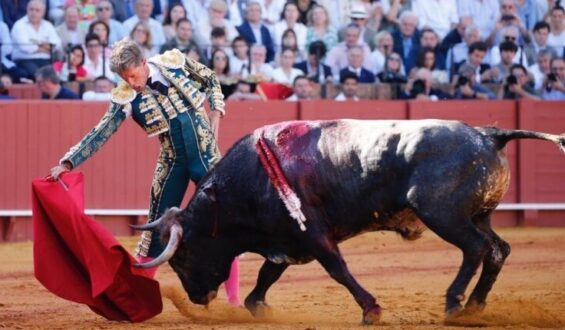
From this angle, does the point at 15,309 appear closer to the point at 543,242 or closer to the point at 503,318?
the point at 503,318

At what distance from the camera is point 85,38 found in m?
11.3

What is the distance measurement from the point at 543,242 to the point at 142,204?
347 cm

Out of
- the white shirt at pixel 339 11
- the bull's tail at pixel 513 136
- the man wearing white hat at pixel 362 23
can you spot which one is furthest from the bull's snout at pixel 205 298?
the white shirt at pixel 339 11

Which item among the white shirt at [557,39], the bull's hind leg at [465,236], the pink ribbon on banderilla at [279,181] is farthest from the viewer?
the white shirt at [557,39]

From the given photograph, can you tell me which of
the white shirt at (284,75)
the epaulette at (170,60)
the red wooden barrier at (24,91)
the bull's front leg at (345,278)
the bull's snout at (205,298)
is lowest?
the bull's snout at (205,298)

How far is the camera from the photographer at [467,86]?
1230cm

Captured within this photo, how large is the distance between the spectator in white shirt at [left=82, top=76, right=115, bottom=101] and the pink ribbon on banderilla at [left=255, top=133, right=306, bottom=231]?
524 centimetres

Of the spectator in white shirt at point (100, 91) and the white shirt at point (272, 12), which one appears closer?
the spectator in white shirt at point (100, 91)

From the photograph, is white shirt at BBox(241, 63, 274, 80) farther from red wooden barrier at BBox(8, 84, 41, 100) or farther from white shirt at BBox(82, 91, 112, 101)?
red wooden barrier at BBox(8, 84, 41, 100)

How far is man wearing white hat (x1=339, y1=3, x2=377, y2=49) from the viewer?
12211 mm

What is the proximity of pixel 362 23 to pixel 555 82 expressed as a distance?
1.97 m

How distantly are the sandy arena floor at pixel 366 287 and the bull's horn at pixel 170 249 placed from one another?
293mm

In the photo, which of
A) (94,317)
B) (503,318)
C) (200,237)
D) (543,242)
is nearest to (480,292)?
(503,318)

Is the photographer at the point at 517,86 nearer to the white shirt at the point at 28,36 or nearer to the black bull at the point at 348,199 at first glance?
the white shirt at the point at 28,36
